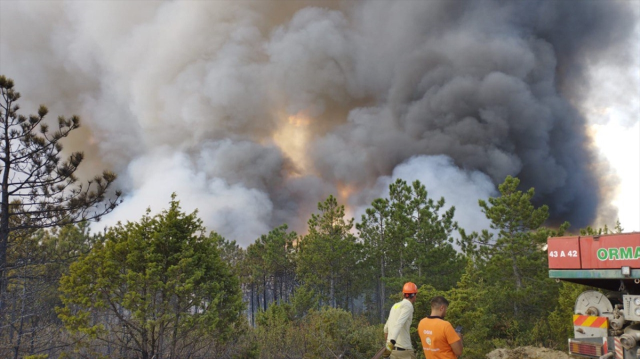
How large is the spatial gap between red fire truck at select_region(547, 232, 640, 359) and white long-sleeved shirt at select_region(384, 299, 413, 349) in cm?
400

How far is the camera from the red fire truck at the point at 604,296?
6.95 meters

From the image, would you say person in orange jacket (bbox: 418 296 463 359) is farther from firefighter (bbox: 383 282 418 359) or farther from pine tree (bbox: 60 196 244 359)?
pine tree (bbox: 60 196 244 359)

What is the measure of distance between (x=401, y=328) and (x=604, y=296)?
4.85 metres

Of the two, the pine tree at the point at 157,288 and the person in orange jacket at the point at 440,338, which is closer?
the person in orange jacket at the point at 440,338

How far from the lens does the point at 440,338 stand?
4668mm

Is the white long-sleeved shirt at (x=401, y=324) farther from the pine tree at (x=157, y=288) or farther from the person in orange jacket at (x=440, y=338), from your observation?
the pine tree at (x=157, y=288)

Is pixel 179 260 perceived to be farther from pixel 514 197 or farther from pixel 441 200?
pixel 441 200

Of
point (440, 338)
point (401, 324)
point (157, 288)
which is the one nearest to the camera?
point (440, 338)

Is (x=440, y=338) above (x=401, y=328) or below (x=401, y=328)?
above

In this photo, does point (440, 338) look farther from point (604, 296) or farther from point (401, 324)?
point (604, 296)

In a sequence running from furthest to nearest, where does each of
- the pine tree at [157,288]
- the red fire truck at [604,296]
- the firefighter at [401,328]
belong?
the pine tree at [157,288]
the red fire truck at [604,296]
the firefighter at [401,328]

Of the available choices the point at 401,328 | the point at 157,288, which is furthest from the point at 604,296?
the point at 157,288

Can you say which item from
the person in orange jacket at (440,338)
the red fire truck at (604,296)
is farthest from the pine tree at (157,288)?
the red fire truck at (604,296)

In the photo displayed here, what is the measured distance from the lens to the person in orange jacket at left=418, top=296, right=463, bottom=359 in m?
4.60
